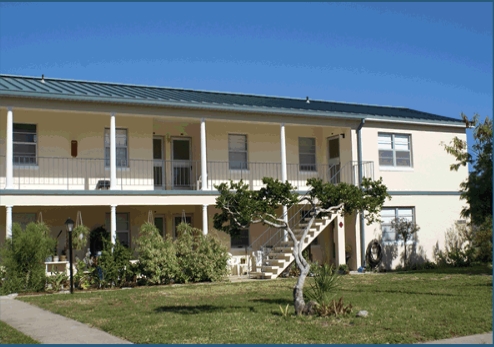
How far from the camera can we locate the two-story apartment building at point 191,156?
20.4 m

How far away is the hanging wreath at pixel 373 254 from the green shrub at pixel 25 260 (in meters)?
11.2

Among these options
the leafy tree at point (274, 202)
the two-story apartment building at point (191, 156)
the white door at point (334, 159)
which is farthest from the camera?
the white door at point (334, 159)

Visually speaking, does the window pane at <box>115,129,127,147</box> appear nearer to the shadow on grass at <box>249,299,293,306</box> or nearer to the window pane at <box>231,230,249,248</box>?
the window pane at <box>231,230,249,248</box>

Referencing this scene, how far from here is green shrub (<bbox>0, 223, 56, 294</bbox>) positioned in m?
17.9

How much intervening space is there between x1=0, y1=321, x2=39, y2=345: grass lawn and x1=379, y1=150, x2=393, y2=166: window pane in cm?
1649

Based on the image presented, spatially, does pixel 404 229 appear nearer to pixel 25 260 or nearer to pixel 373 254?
pixel 373 254

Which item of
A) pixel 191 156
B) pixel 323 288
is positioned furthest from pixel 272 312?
pixel 191 156

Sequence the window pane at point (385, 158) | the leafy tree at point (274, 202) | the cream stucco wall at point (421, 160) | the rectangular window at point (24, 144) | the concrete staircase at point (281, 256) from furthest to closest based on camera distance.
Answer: the window pane at point (385, 158)
the cream stucco wall at point (421, 160)
the concrete staircase at point (281, 256)
the rectangular window at point (24, 144)
the leafy tree at point (274, 202)

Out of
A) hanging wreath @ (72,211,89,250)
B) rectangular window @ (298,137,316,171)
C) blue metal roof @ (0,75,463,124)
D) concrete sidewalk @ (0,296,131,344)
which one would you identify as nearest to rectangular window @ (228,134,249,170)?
blue metal roof @ (0,75,463,124)

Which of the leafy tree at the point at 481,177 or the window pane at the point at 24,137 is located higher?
the window pane at the point at 24,137

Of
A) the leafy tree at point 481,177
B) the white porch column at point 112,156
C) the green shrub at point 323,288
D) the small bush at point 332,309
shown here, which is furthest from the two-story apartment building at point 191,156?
the small bush at point 332,309

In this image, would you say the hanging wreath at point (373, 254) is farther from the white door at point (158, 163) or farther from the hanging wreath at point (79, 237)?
the hanging wreath at point (79, 237)

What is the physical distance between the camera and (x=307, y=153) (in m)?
26.0

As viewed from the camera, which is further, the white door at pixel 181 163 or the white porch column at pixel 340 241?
the white door at pixel 181 163
